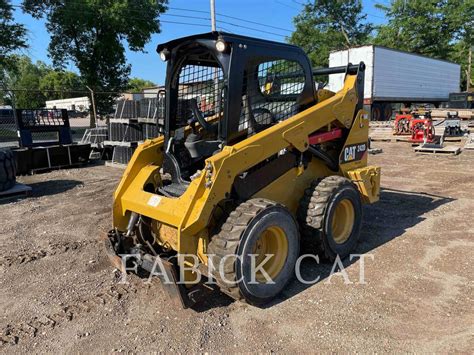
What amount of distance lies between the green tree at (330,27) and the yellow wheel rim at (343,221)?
123 ft

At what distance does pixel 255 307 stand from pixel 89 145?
9.98 m

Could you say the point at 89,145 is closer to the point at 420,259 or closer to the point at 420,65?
the point at 420,259

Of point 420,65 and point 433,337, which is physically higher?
point 420,65

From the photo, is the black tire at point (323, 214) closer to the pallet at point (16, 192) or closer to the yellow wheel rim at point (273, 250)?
the yellow wheel rim at point (273, 250)

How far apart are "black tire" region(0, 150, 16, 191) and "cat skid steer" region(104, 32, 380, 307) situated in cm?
484

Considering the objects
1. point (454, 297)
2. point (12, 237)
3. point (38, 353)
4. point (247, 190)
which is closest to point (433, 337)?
point (454, 297)

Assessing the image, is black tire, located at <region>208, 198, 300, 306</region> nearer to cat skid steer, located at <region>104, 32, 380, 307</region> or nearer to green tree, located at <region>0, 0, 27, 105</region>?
cat skid steer, located at <region>104, 32, 380, 307</region>

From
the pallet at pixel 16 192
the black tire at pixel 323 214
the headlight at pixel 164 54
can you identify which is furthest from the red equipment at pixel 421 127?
the pallet at pixel 16 192

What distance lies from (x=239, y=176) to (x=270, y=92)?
107cm

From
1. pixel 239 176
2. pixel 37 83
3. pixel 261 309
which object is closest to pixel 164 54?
pixel 239 176

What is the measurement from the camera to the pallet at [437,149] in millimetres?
12570

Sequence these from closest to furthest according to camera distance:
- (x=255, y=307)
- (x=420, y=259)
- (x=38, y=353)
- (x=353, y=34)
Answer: (x=38, y=353) < (x=255, y=307) < (x=420, y=259) < (x=353, y=34)

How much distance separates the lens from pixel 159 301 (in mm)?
3781

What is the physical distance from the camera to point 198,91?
426cm
